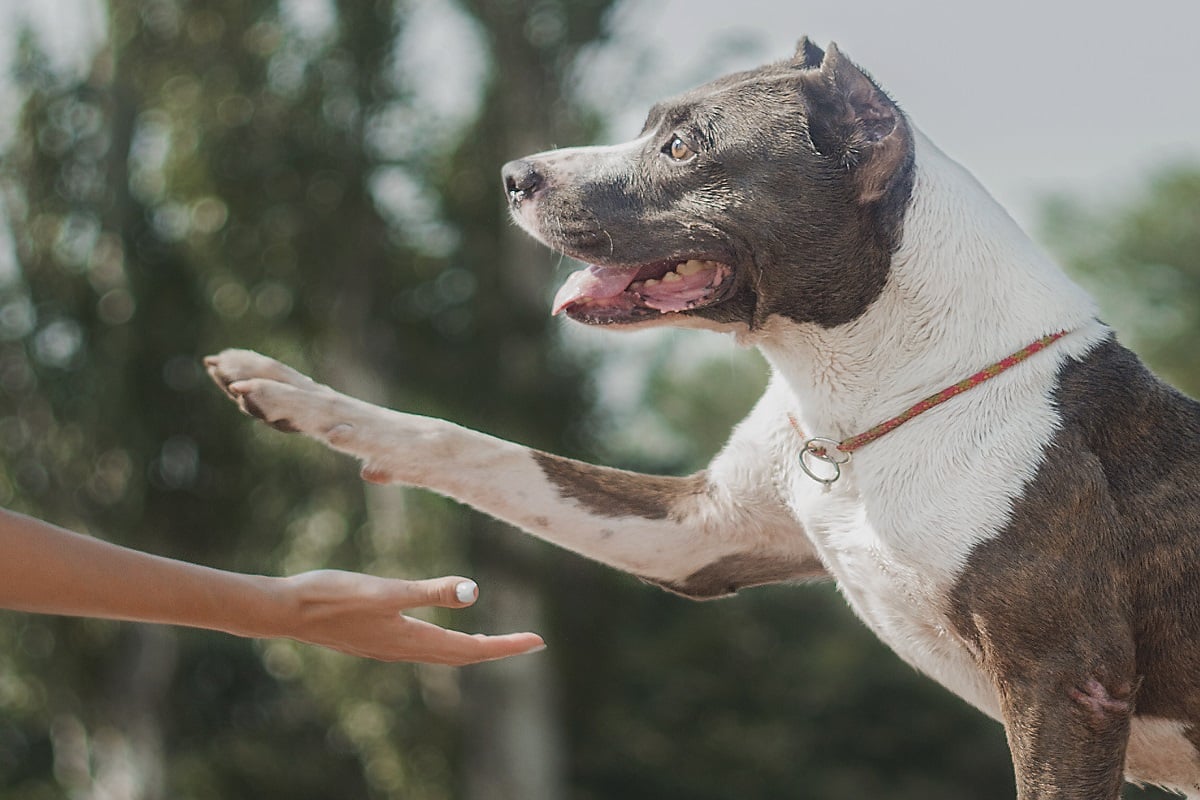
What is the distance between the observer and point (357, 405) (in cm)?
307

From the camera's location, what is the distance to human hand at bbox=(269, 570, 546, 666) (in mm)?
2176

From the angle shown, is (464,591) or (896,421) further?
(896,421)

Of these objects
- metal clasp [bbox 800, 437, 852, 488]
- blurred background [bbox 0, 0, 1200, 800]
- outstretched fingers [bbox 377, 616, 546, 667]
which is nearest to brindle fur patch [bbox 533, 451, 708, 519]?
metal clasp [bbox 800, 437, 852, 488]

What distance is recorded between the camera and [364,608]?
7.22ft

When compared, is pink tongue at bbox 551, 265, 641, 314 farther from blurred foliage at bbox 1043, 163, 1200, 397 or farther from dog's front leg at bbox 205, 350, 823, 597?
blurred foliage at bbox 1043, 163, 1200, 397

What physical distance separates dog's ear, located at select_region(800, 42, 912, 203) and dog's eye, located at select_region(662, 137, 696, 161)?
0.85 feet

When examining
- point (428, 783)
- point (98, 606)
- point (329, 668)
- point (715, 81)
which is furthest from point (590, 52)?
point (98, 606)

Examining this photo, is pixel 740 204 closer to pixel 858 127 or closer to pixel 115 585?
pixel 858 127

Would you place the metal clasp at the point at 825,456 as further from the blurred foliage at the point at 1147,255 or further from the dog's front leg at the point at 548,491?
the blurred foliage at the point at 1147,255

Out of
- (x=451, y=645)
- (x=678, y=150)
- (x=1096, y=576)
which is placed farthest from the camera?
(x=678, y=150)

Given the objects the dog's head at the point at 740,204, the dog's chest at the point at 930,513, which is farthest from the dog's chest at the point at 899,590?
the dog's head at the point at 740,204

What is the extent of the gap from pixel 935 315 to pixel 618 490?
762 mm

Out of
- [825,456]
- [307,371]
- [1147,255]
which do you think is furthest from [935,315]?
[1147,255]

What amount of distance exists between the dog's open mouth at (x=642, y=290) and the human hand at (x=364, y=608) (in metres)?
0.86
